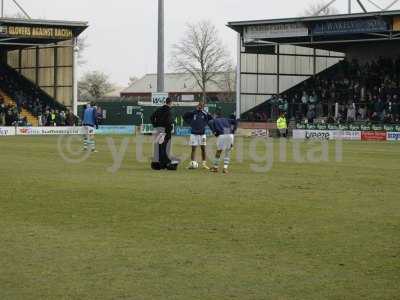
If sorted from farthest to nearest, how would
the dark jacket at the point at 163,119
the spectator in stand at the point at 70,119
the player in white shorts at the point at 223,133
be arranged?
the spectator in stand at the point at 70,119
the dark jacket at the point at 163,119
the player in white shorts at the point at 223,133

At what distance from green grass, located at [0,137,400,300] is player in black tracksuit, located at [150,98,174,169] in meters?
3.12

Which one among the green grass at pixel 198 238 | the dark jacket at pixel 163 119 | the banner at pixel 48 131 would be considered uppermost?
the dark jacket at pixel 163 119

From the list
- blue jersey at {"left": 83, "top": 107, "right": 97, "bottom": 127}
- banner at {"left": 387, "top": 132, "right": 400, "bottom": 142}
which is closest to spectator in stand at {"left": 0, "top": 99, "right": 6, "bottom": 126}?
banner at {"left": 387, "top": 132, "right": 400, "bottom": 142}

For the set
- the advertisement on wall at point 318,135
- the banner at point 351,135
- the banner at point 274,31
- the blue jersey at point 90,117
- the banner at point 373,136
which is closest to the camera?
the blue jersey at point 90,117

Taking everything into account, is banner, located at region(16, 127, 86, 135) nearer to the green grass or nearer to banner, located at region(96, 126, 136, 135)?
banner, located at region(96, 126, 136, 135)

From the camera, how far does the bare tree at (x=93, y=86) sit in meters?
143

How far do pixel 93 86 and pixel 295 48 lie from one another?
86.6 m

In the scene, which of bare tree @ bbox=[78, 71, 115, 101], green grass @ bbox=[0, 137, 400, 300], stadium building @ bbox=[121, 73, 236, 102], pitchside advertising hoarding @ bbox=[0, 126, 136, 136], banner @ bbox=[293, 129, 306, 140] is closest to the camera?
green grass @ bbox=[0, 137, 400, 300]

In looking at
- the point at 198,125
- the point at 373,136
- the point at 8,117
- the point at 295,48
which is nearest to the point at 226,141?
the point at 198,125

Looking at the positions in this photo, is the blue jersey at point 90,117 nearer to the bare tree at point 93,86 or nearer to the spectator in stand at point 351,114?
the spectator in stand at point 351,114

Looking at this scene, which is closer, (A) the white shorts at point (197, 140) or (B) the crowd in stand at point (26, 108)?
(A) the white shorts at point (197, 140)

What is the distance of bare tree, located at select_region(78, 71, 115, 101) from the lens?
143 metres

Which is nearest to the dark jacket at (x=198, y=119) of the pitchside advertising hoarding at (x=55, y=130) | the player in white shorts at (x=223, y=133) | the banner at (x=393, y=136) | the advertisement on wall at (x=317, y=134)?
the player in white shorts at (x=223, y=133)

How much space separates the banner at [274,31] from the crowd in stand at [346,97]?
4.44m
